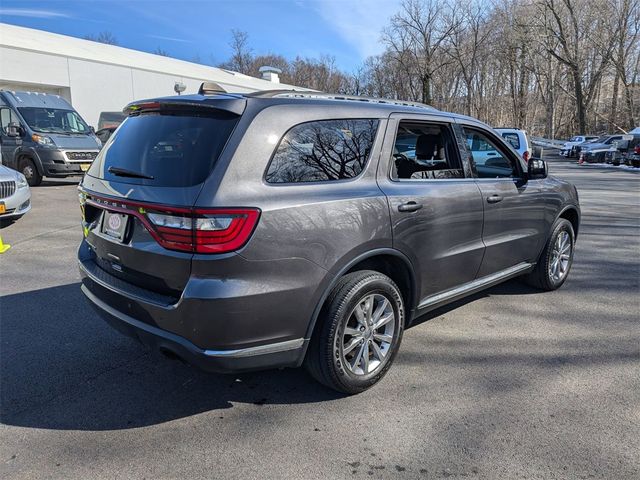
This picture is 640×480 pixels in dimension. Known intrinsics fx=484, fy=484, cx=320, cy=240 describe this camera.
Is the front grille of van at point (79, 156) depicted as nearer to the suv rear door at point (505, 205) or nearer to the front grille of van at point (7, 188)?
the front grille of van at point (7, 188)

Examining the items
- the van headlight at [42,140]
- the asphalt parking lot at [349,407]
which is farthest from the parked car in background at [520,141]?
the van headlight at [42,140]

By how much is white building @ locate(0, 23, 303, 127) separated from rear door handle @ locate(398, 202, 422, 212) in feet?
77.1

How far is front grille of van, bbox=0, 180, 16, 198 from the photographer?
7470mm

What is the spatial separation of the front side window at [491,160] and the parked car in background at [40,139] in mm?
11212

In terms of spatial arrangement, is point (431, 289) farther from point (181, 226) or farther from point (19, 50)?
point (19, 50)

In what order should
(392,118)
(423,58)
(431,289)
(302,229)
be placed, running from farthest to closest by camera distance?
(423,58)
(431,289)
(392,118)
(302,229)

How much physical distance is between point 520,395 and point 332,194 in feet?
5.84

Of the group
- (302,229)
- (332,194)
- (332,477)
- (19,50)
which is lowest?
(332,477)

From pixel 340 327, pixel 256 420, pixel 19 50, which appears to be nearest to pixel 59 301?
pixel 256 420

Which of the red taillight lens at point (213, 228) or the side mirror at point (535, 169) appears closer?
the red taillight lens at point (213, 228)

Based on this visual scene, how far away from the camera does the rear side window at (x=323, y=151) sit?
2.72 metres

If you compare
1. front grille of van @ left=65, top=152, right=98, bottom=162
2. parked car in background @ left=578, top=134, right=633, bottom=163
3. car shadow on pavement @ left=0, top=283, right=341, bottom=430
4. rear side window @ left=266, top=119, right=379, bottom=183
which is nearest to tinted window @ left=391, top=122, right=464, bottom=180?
rear side window @ left=266, top=119, right=379, bottom=183

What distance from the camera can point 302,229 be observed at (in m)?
2.63

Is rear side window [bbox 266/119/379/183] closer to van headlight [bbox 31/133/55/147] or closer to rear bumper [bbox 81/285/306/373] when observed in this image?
rear bumper [bbox 81/285/306/373]
